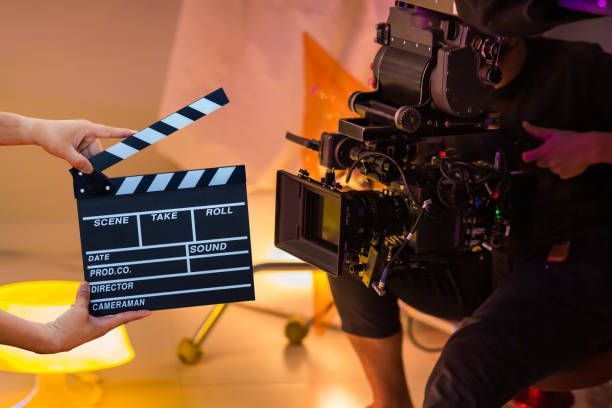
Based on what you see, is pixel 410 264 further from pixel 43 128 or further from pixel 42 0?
pixel 42 0

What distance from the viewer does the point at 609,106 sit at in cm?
205

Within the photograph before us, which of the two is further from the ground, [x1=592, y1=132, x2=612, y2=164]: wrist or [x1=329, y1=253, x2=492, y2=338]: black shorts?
[x1=592, y1=132, x2=612, y2=164]: wrist

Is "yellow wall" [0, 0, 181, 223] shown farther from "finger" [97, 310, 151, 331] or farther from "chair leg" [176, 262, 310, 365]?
"finger" [97, 310, 151, 331]

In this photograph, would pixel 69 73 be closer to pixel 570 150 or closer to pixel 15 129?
pixel 15 129

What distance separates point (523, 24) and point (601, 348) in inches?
32.8

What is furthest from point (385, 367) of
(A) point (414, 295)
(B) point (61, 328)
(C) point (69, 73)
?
(C) point (69, 73)

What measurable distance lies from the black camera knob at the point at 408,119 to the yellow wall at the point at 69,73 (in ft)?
4.76

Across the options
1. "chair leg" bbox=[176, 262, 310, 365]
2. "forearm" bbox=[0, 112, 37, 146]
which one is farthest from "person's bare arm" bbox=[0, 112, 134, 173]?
"chair leg" bbox=[176, 262, 310, 365]

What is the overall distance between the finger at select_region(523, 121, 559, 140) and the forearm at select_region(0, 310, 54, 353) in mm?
1211

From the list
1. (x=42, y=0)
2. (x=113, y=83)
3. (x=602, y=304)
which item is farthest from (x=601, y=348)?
(x=42, y=0)

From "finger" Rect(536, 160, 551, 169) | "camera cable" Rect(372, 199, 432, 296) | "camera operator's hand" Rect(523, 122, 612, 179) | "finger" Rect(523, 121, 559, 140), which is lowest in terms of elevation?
"camera cable" Rect(372, 199, 432, 296)

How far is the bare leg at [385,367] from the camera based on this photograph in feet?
6.86

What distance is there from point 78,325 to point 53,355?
0.86 meters

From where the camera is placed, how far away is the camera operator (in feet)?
5.70
